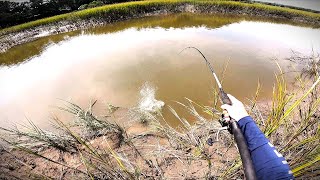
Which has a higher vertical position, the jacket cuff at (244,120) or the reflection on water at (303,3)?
the jacket cuff at (244,120)

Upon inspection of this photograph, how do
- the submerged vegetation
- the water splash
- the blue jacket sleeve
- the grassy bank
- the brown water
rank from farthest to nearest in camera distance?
1. the grassy bank
2. the brown water
3. the water splash
4. the submerged vegetation
5. the blue jacket sleeve

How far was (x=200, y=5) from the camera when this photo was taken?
13125 mm

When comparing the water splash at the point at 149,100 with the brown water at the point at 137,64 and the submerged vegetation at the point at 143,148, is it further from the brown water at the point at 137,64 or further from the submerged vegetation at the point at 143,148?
the submerged vegetation at the point at 143,148

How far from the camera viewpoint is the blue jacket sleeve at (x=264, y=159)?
1.30 meters

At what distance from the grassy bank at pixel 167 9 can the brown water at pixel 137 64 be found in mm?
1112

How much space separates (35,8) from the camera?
474 inches

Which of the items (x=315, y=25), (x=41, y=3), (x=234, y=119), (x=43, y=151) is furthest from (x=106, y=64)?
(x=315, y=25)

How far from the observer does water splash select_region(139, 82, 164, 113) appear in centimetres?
548

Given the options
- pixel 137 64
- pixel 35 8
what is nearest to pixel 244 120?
pixel 137 64

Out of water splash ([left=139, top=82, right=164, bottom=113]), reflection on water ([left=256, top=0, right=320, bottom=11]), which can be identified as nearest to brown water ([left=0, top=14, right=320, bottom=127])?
water splash ([left=139, top=82, right=164, bottom=113])

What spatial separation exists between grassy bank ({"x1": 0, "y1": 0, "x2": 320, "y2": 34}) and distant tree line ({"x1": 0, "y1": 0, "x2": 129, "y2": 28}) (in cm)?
93

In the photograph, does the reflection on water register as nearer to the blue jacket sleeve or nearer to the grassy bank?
the grassy bank

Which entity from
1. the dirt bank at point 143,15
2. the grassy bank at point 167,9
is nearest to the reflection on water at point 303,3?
the grassy bank at point 167,9

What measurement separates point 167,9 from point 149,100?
331 inches
